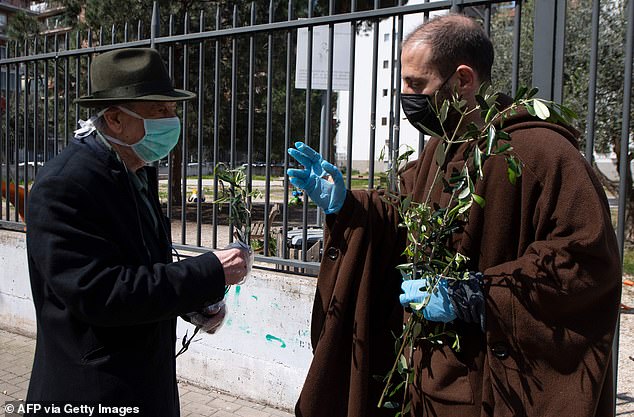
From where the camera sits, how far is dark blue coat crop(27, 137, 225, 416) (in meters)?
1.79

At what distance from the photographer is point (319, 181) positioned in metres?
2.27

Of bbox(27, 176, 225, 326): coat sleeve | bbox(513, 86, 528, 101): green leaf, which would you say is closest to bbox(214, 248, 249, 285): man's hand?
bbox(27, 176, 225, 326): coat sleeve

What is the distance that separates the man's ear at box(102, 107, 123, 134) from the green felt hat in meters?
0.03

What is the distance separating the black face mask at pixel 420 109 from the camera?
6.84ft

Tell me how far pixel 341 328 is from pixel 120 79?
118 centimetres

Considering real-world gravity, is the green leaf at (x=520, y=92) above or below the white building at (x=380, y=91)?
below

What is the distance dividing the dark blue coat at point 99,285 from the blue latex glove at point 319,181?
47 centimetres

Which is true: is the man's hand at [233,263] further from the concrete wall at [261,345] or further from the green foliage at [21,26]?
the green foliage at [21,26]

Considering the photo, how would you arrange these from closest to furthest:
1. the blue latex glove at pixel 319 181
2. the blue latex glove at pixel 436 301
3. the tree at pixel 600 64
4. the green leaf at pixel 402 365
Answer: the blue latex glove at pixel 436 301
the green leaf at pixel 402 365
the blue latex glove at pixel 319 181
the tree at pixel 600 64

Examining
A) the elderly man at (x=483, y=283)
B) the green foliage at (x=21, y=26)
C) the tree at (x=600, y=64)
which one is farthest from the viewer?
the green foliage at (x=21, y=26)

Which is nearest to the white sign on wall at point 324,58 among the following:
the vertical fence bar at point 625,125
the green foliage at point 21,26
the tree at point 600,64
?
the vertical fence bar at point 625,125

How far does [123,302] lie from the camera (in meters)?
1.79

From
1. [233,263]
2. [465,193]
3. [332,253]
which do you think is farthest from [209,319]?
[465,193]

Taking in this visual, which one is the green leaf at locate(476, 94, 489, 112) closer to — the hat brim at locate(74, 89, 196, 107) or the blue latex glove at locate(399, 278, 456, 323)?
the blue latex glove at locate(399, 278, 456, 323)
